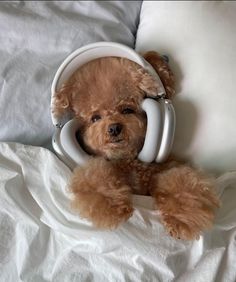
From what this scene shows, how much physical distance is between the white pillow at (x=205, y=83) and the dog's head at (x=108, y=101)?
100 millimetres

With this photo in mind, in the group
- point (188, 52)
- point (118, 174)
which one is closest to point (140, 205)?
point (118, 174)

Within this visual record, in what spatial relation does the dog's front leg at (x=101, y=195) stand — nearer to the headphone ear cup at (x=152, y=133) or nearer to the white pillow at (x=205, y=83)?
the headphone ear cup at (x=152, y=133)

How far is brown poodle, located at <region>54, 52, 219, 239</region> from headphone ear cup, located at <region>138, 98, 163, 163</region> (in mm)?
15

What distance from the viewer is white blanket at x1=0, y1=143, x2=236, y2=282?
0.64 m

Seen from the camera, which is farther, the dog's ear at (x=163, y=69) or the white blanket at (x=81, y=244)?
the dog's ear at (x=163, y=69)

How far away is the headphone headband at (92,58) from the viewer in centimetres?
73

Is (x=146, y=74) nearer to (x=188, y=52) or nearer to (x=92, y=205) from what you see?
(x=188, y=52)

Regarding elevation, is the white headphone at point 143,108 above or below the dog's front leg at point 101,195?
above

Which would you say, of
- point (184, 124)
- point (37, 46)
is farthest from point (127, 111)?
point (37, 46)

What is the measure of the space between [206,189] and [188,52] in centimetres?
28

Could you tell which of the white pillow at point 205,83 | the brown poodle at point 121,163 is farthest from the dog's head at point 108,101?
the white pillow at point 205,83

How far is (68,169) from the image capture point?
70cm

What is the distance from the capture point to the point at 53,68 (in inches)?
32.9

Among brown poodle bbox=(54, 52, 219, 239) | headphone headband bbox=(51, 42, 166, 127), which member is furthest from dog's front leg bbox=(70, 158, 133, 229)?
headphone headband bbox=(51, 42, 166, 127)
